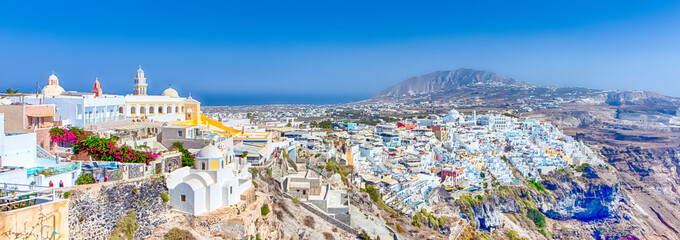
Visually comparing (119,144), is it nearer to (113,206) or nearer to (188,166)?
(188,166)

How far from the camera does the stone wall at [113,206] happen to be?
9.79 m

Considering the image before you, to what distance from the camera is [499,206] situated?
36531mm

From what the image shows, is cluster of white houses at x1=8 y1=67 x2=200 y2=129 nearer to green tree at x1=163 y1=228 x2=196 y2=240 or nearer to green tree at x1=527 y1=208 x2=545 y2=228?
green tree at x1=163 y1=228 x2=196 y2=240

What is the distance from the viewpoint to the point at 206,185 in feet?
42.4

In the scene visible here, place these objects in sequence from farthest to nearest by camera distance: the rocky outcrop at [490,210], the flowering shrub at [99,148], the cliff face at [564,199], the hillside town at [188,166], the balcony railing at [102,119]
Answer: the cliff face at [564,199] < the rocky outcrop at [490,210] < the balcony railing at [102,119] < the flowering shrub at [99,148] < the hillside town at [188,166]

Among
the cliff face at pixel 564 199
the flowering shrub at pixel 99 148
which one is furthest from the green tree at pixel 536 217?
the flowering shrub at pixel 99 148

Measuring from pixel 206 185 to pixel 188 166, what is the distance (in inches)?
95.1

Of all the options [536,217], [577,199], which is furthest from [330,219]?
[577,199]

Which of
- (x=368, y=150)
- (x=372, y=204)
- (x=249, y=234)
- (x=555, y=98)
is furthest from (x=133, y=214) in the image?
(x=555, y=98)

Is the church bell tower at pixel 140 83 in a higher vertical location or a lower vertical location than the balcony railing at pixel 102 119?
higher

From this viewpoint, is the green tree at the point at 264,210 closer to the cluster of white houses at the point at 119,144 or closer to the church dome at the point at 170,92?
the cluster of white houses at the point at 119,144

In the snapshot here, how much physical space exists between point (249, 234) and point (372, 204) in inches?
446

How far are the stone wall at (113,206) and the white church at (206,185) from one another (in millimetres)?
375

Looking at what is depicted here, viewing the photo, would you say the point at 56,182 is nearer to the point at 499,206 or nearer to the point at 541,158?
the point at 499,206
